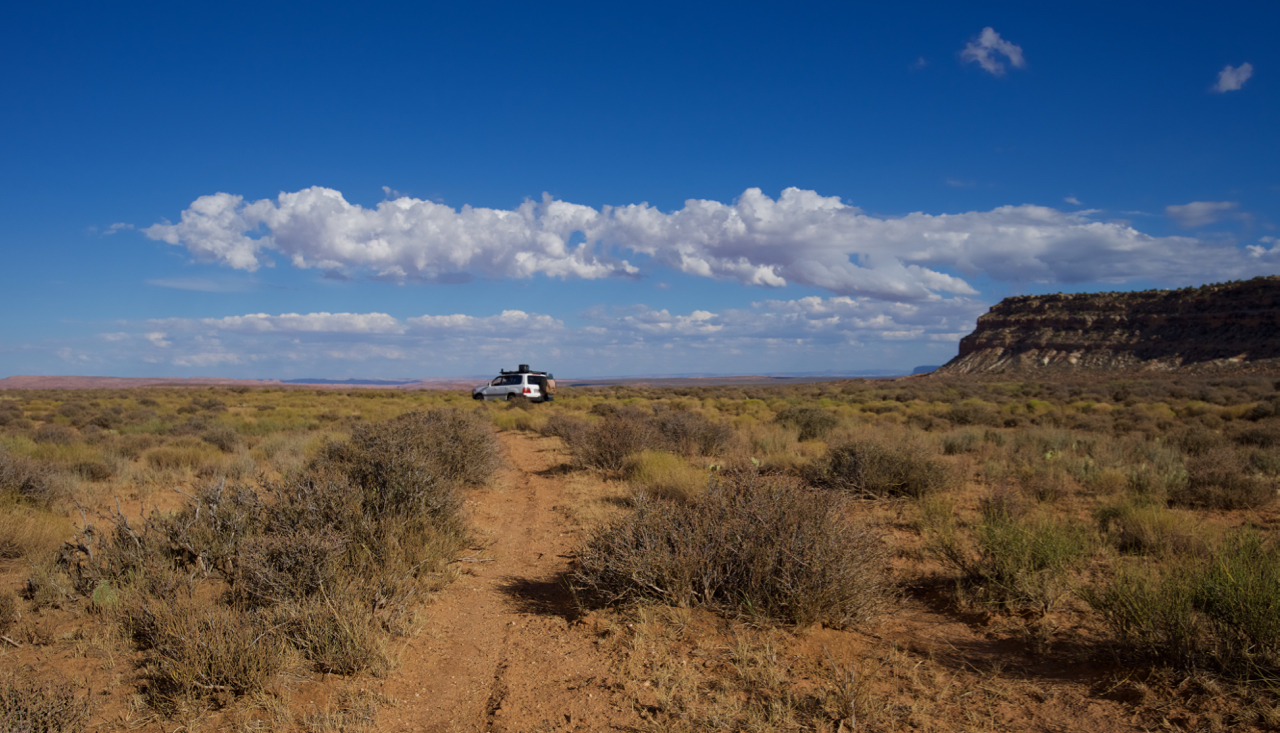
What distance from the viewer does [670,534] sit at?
4.88 metres

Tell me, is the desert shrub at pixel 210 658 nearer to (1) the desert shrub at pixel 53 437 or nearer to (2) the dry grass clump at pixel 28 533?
(2) the dry grass clump at pixel 28 533

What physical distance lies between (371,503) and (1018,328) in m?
77.7

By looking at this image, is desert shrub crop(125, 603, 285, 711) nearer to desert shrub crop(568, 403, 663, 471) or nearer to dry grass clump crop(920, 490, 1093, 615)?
dry grass clump crop(920, 490, 1093, 615)

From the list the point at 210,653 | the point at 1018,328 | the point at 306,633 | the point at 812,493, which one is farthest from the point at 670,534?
the point at 1018,328

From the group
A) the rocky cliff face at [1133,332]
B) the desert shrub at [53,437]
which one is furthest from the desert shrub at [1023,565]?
the rocky cliff face at [1133,332]

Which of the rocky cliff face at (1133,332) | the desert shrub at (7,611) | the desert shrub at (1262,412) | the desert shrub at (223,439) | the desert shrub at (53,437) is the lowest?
the desert shrub at (7,611)

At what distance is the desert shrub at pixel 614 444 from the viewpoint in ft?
37.0

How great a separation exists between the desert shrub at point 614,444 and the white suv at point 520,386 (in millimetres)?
15691

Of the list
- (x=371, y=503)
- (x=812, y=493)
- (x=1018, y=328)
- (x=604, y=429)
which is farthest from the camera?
(x=1018, y=328)

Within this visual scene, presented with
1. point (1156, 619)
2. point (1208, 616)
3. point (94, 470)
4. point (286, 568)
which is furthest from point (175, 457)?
point (1208, 616)

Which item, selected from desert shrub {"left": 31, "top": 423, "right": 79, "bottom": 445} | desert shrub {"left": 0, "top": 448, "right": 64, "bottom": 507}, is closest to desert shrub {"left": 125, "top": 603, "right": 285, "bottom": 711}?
desert shrub {"left": 0, "top": 448, "right": 64, "bottom": 507}

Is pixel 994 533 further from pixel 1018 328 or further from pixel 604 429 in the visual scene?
pixel 1018 328

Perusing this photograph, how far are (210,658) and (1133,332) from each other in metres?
73.6

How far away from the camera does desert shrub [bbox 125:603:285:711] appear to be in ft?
11.3
